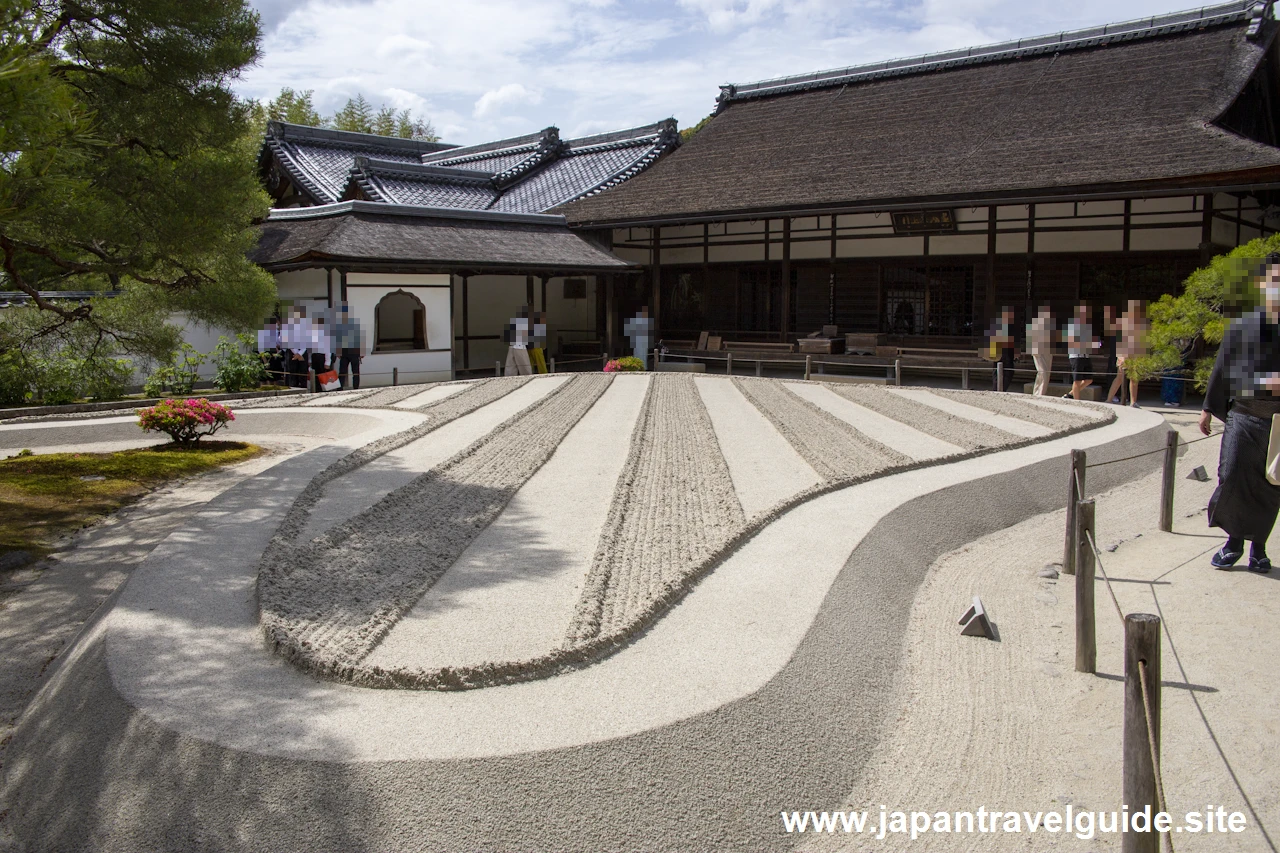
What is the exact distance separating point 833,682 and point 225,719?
2.45 meters

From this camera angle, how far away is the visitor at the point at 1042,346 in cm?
1367

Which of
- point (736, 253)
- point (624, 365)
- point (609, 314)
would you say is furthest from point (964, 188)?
point (609, 314)

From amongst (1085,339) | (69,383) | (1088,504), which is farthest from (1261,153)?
(69,383)

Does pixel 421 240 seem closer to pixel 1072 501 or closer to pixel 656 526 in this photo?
pixel 656 526

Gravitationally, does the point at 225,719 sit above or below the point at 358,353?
below

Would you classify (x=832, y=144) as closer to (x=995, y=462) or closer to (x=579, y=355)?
(x=579, y=355)

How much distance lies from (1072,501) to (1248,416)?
124cm

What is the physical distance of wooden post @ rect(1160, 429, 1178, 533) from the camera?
26.0 feet

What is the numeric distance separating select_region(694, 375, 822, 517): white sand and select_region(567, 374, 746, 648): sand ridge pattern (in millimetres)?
138

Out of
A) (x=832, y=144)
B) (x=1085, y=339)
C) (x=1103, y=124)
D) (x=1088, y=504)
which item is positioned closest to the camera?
(x=1088, y=504)

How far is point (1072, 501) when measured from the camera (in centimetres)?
686

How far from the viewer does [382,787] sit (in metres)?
3.03

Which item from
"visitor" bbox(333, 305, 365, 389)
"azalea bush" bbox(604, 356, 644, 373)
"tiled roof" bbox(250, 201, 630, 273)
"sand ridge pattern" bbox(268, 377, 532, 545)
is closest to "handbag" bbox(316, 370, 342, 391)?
"visitor" bbox(333, 305, 365, 389)

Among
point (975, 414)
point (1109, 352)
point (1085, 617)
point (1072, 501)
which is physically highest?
point (1109, 352)
